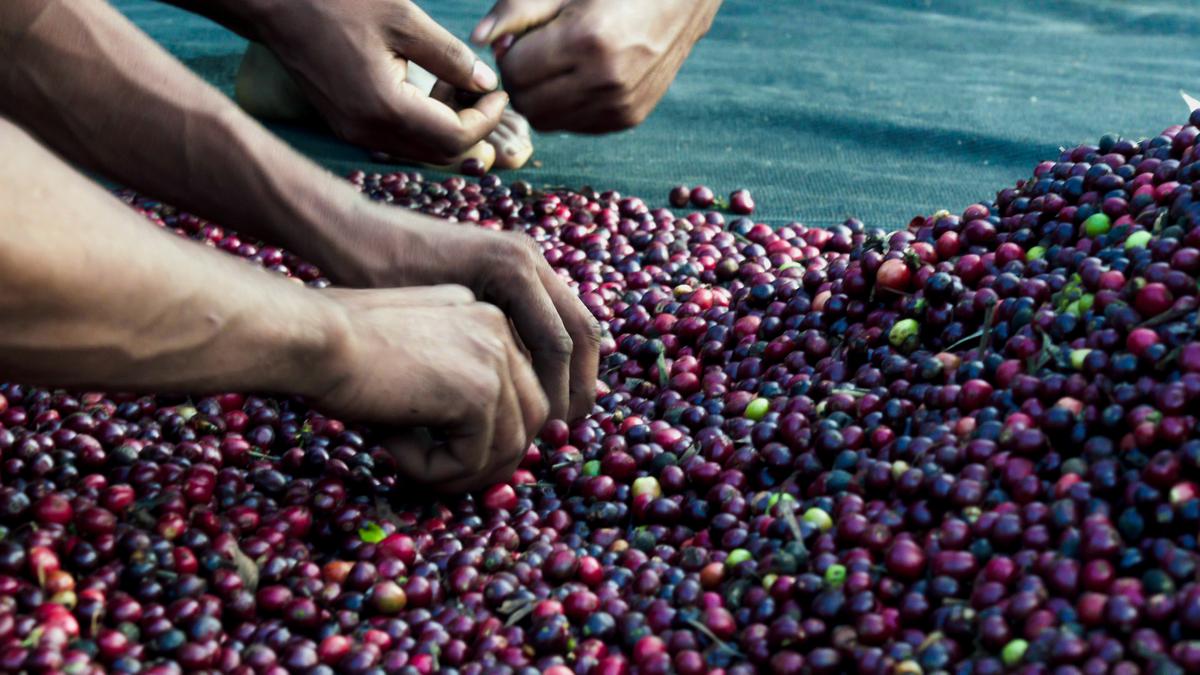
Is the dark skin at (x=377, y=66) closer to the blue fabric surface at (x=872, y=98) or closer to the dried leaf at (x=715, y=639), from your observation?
the blue fabric surface at (x=872, y=98)

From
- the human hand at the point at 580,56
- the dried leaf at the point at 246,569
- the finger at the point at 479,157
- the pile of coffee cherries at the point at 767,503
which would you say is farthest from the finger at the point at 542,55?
the dried leaf at the point at 246,569

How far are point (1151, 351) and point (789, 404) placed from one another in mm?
576

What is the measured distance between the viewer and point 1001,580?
149 cm

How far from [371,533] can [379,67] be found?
1.22 meters

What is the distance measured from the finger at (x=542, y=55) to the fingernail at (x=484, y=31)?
→ 80 mm

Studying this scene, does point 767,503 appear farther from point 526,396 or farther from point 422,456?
point 422,456

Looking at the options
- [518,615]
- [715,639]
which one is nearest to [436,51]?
[518,615]

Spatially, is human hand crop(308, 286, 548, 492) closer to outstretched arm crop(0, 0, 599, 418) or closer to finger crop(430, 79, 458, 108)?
outstretched arm crop(0, 0, 599, 418)

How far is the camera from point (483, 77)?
2.84 metres

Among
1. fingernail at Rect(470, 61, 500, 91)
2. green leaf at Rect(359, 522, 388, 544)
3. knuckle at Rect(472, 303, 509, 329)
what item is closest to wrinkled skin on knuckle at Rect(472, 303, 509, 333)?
knuckle at Rect(472, 303, 509, 329)

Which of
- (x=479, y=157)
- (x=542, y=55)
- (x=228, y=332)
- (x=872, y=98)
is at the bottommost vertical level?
(x=479, y=157)

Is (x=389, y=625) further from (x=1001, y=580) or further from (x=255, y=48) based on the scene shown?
(x=255, y=48)

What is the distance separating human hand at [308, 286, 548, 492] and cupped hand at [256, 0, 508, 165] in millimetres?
1043

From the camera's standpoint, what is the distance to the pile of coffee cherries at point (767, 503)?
149 centimetres
